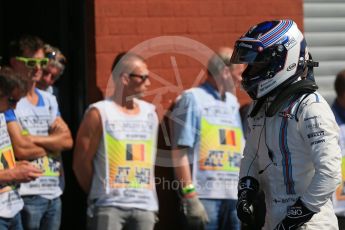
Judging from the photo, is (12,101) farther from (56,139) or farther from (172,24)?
(172,24)

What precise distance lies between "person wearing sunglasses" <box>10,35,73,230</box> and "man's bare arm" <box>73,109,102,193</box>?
12cm

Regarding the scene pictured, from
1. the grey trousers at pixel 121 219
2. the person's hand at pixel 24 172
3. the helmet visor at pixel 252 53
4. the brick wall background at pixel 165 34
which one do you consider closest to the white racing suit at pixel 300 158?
the helmet visor at pixel 252 53

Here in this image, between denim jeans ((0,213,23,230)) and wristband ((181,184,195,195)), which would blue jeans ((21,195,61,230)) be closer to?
denim jeans ((0,213,23,230))

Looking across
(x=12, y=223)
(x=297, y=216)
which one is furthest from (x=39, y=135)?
(x=297, y=216)

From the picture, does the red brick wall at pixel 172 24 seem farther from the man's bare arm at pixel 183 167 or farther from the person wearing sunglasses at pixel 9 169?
the person wearing sunglasses at pixel 9 169

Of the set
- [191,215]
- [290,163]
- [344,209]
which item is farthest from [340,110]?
[290,163]

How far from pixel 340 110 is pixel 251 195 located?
246 cm

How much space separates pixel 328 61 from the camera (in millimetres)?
8727

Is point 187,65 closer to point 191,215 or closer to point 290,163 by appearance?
point 191,215

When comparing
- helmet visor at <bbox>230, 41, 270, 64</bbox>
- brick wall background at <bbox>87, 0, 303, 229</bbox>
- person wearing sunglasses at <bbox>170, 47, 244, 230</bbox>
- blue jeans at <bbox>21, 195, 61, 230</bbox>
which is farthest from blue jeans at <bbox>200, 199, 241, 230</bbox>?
helmet visor at <bbox>230, 41, 270, 64</bbox>

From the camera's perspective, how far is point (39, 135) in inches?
287

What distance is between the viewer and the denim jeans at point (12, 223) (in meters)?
6.52

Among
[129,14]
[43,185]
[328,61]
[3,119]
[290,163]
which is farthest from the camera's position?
[328,61]

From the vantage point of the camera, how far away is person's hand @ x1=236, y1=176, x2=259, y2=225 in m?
5.18
